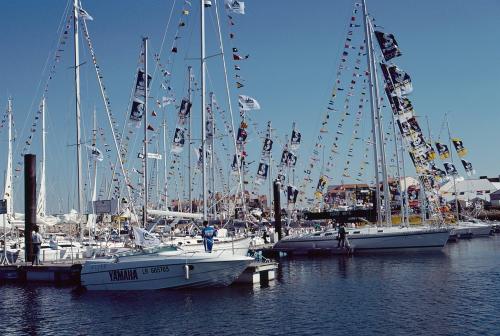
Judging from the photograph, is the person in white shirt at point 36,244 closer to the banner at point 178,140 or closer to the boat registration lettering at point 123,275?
the boat registration lettering at point 123,275

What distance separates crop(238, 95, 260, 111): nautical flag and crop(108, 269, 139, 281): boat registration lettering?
54.1 ft

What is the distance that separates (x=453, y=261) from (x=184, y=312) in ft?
77.4

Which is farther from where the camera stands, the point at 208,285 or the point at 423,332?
the point at 208,285

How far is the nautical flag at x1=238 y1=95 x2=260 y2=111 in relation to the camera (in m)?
40.9

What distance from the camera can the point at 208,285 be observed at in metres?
27.8

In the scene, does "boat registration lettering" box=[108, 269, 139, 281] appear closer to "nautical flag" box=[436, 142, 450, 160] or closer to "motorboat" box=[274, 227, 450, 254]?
"motorboat" box=[274, 227, 450, 254]

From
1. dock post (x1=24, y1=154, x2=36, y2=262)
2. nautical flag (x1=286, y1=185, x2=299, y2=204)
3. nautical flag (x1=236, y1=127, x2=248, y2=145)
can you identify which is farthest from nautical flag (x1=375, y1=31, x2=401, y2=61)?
dock post (x1=24, y1=154, x2=36, y2=262)

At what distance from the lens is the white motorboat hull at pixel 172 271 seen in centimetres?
2727

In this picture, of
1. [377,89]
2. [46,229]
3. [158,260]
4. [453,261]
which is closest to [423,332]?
[158,260]

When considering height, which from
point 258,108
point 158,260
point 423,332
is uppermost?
point 258,108

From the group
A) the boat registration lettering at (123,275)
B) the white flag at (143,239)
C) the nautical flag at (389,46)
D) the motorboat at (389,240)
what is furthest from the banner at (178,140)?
the nautical flag at (389,46)

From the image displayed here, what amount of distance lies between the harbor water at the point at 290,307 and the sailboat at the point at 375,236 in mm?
12325

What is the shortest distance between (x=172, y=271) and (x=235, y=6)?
62.4 feet

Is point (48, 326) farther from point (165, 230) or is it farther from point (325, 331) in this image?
point (165, 230)
